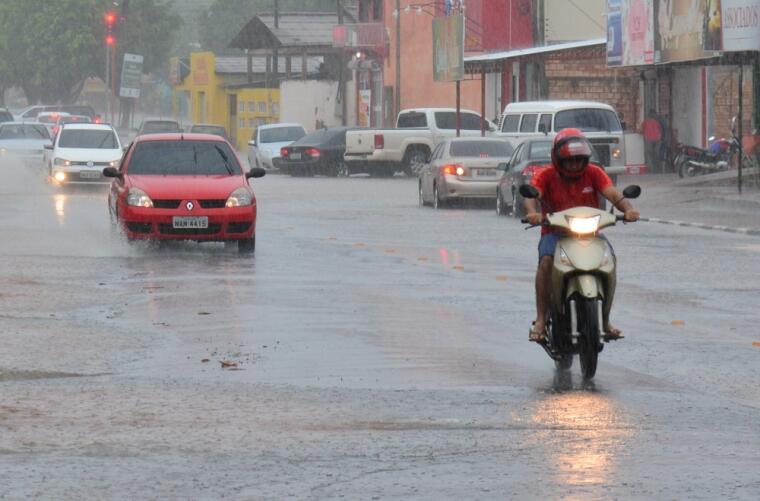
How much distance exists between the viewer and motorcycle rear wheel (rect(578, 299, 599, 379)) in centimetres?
1114

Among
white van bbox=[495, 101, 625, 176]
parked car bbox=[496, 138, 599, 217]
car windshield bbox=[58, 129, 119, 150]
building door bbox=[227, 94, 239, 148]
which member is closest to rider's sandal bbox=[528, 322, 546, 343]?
parked car bbox=[496, 138, 599, 217]

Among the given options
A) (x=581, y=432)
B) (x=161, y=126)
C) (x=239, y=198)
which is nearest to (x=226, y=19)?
(x=161, y=126)

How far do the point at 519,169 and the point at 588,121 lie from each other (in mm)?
9516

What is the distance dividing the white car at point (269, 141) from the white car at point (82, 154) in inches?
551

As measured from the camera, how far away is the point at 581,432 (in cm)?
915

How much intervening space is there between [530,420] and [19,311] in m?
6.72

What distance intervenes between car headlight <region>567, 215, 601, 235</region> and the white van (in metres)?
26.5

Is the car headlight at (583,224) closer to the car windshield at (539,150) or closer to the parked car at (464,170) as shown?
the car windshield at (539,150)

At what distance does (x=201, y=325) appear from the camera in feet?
46.1

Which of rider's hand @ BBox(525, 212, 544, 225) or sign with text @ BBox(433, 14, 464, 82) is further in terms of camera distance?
sign with text @ BBox(433, 14, 464, 82)

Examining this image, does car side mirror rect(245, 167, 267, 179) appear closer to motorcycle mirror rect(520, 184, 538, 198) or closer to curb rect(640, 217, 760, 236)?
curb rect(640, 217, 760, 236)

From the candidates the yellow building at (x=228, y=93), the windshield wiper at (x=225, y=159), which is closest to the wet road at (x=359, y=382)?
the windshield wiper at (x=225, y=159)

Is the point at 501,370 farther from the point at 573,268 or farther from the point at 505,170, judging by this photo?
the point at 505,170

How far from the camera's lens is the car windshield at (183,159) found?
23.2 metres
